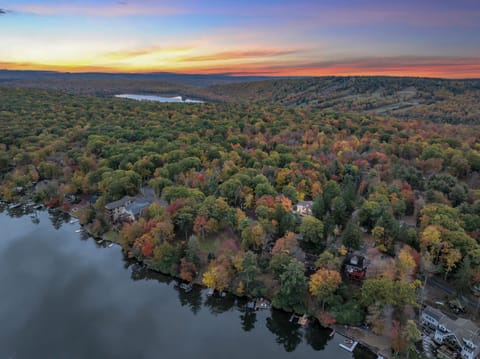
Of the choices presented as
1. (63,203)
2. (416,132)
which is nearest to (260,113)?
(416,132)

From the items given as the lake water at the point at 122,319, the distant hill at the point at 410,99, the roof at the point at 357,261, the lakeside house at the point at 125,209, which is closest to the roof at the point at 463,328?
the lake water at the point at 122,319

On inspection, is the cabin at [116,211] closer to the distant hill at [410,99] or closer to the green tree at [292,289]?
the green tree at [292,289]

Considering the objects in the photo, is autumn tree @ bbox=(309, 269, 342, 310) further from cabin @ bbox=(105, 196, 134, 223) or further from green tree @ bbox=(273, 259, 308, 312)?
cabin @ bbox=(105, 196, 134, 223)

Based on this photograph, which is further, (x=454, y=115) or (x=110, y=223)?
(x=454, y=115)

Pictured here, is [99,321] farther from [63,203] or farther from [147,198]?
[63,203]

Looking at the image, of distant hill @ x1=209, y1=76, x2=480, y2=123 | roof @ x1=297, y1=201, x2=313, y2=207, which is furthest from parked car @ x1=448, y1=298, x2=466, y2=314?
distant hill @ x1=209, y1=76, x2=480, y2=123

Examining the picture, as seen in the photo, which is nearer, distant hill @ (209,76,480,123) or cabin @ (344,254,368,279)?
cabin @ (344,254,368,279)

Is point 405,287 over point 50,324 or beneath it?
over
